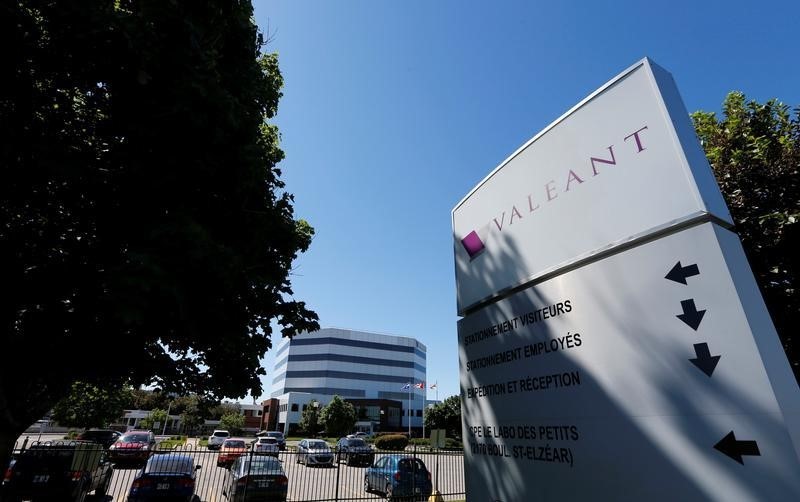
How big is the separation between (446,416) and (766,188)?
156ft

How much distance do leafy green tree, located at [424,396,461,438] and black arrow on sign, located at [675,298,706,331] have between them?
51009mm

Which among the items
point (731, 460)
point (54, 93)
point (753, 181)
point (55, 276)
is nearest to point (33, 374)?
point (55, 276)

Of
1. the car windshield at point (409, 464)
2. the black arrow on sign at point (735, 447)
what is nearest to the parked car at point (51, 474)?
the car windshield at point (409, 464)

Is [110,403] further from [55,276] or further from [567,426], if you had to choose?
[567,426]

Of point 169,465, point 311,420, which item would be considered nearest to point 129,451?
point 169,465

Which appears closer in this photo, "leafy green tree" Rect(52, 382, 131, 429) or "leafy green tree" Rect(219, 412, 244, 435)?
"leafy green tree" Rect(52, 382, 131, 429)

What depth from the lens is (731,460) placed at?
5.08 feet

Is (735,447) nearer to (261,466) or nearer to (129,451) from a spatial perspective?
(261,466)

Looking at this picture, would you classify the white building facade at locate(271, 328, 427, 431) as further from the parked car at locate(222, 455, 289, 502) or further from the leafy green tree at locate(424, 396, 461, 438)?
the parked car at locate(222, 455, 289, 502)

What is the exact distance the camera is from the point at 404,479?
44.6 ft

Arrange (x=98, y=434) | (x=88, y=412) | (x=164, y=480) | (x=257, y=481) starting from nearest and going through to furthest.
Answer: (x=164, y=480)
(x=257, y=481)
(x=98, y=434)
(x=88, y=412)

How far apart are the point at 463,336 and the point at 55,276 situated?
6.48 metres

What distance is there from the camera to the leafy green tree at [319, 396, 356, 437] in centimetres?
5606

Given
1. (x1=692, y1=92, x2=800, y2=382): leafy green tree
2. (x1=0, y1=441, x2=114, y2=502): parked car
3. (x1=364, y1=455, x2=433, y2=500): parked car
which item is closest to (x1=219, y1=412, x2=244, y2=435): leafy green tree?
(x1=364, y1=455, x2=433, y2=500): parked car
